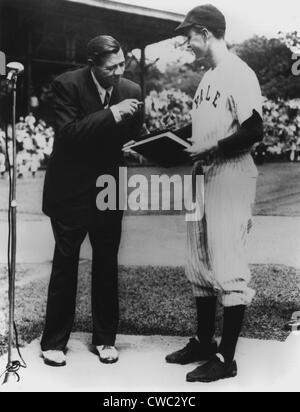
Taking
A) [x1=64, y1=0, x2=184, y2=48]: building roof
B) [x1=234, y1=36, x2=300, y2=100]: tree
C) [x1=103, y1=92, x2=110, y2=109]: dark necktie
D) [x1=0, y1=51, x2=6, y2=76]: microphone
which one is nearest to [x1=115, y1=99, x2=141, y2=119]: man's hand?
[x1=103, y1=92, x2=110, y2=109]: dark necktie

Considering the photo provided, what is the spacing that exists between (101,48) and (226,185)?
102 cm

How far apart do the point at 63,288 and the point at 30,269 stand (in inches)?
23.1

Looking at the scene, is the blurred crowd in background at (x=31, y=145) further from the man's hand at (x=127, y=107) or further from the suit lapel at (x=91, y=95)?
the man's hand at (x=127, y=107)

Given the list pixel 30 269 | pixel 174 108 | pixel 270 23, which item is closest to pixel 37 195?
pixel 30 269

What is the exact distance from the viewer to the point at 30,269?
13.4 feet

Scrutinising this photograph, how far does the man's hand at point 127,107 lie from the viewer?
3346 millimetres

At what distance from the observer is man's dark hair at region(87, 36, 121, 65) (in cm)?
340

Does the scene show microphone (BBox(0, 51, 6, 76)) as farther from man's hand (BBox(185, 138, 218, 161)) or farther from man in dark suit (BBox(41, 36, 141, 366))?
man's hand (BBox(185, 138, 218, 161))

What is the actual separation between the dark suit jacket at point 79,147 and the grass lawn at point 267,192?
469 millimetres

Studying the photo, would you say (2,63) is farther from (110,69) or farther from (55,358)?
(55,358)

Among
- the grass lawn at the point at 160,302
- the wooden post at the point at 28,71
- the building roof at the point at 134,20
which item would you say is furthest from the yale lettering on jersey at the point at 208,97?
the wooden post at the point at 28,71

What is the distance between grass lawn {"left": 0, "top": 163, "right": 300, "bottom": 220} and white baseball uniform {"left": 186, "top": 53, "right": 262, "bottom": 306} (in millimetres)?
597

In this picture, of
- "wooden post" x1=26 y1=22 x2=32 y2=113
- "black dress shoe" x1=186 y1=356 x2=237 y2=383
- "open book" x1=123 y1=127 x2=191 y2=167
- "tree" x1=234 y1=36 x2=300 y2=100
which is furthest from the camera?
"wooden post" x1=26 y1=22 x2=32 y2=113

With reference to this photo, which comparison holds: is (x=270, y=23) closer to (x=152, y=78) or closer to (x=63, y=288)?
(x=152, y=78)
